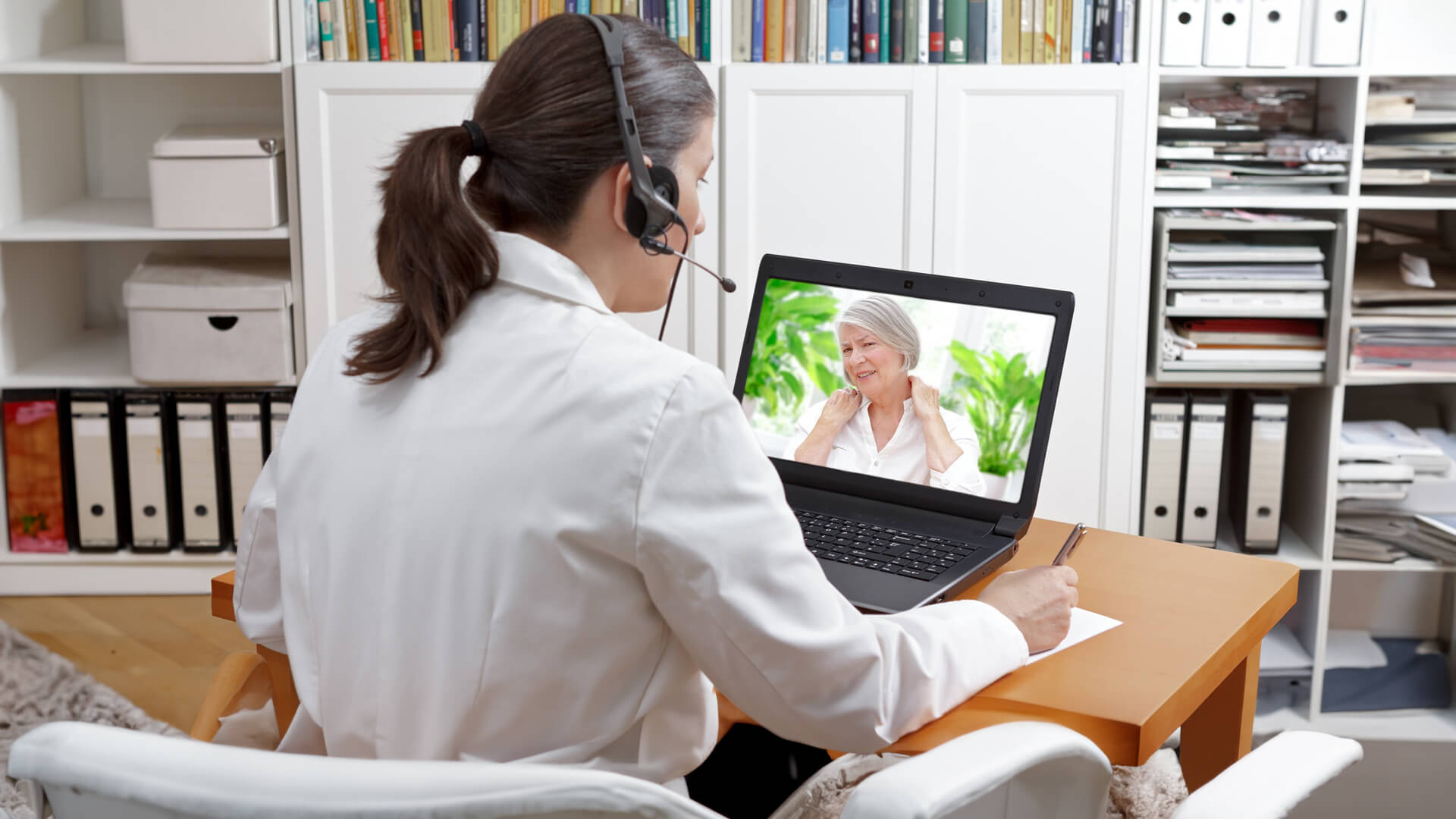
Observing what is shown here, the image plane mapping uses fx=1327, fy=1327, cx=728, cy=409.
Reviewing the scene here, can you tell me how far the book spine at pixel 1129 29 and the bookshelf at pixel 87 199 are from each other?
5.14 ft

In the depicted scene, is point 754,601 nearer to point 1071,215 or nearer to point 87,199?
point 1071,215

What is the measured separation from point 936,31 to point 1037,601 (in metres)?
1.61

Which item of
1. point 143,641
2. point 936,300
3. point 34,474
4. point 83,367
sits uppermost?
point 936,300

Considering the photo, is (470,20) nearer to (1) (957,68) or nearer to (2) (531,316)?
(1) (957,68)

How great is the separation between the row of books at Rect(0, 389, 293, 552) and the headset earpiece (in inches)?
72.7

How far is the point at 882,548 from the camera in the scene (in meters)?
1.32

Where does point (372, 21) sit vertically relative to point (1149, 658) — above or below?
above

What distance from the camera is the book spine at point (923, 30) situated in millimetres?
2479

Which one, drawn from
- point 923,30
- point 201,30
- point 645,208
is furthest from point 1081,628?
point 201,30

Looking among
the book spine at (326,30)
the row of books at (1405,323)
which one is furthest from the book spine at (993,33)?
the book spine at (326,30)

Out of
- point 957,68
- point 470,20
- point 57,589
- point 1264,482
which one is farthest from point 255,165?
point 1264,482

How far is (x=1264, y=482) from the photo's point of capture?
2.54 metres

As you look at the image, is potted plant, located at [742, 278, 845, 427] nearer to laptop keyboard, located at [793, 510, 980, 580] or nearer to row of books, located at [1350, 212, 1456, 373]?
laptop keyboard, located at [793, 510, 980, 580]

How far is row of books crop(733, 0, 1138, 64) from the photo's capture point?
246 centimetres
